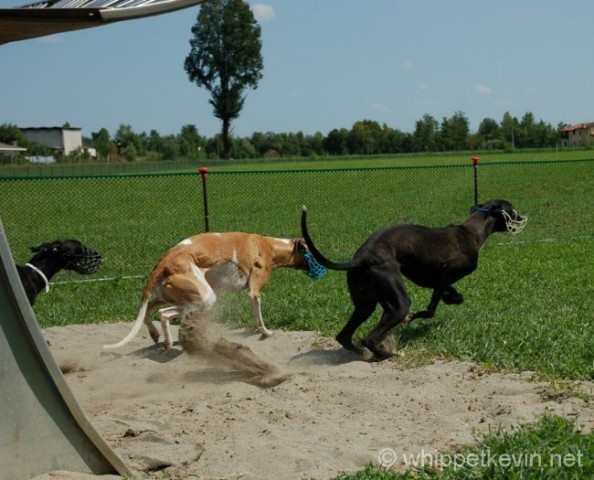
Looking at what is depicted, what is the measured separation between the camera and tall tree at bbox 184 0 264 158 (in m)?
93.2

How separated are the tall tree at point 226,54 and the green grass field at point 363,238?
2208 inches

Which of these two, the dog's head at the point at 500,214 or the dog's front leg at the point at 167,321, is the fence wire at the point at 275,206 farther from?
the dog's head at the point at 500,214

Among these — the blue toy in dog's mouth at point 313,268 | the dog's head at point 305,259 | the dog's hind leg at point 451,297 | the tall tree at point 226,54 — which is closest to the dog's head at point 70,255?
the dog's head at point 305,259

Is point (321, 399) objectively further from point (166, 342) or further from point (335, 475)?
point (166, 342)

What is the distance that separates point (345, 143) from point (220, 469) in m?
90.4

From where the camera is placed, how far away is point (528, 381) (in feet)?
20.3

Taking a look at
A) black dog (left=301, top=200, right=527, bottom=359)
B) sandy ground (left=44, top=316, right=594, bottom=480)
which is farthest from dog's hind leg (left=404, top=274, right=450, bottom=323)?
sandy ground (left=44, top=316, right=594, bottom=480)

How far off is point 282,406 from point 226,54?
3573 inches

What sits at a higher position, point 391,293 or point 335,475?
point 391,293

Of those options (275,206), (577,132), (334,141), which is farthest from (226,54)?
(275,206)

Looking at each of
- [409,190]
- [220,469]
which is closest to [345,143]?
[409,190]

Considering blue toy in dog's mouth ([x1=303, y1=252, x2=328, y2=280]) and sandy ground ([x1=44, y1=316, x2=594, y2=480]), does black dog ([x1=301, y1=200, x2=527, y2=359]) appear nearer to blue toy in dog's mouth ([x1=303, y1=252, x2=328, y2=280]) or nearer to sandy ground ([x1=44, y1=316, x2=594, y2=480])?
sandy ground ([x1=44, y1=316, x2=594, y2=480])

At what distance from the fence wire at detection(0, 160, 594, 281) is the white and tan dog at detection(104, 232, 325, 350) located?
14.7 ft

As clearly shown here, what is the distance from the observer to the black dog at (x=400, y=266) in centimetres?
750
